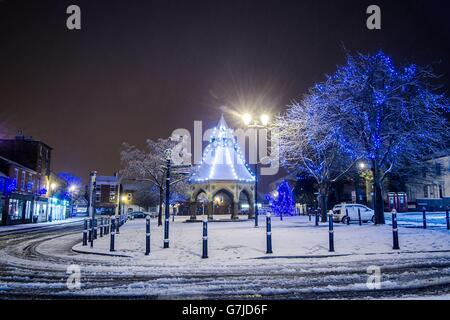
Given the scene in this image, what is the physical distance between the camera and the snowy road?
634 centimetres

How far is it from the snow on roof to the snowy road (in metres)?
21.5

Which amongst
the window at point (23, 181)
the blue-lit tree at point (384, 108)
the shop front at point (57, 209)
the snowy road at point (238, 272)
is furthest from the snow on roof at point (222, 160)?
the shop front at point (57, 209)

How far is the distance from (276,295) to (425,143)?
1907 centimetres

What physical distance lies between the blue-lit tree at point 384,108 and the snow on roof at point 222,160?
48.9ft

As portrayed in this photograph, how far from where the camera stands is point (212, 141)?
36062 mm

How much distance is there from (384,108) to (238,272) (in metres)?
16.3

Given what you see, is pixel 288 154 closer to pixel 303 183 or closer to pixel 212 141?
pixel 212 141

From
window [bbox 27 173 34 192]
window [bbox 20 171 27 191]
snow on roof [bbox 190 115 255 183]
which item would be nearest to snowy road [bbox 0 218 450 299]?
snow on roof [bbox 190 115 255 183]

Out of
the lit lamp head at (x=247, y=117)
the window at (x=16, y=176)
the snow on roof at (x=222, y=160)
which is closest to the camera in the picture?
the lit lamp head at (x=247, y=117)

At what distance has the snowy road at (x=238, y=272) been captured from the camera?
20.8 ft

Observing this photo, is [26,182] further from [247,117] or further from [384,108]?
[384,108]

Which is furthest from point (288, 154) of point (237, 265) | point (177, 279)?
point (177, 279)

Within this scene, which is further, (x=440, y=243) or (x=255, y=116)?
(x=255, y=116)

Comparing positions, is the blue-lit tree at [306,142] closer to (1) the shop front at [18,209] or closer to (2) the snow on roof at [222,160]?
(2) the snow on roof at [222,160]
